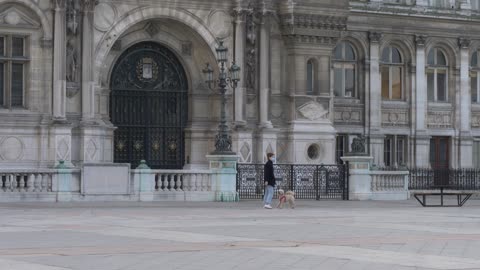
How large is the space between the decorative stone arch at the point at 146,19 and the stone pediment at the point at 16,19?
2604 millimetres

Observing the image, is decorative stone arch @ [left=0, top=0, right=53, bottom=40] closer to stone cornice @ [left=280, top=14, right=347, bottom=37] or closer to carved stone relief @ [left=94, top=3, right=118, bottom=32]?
carved stone relief @ [left=94, top=3, right=118, bottom=32]

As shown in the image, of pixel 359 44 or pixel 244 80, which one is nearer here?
pixel 244 80

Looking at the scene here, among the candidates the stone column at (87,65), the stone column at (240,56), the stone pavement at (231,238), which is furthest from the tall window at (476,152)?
the stone pavement at (231,238)

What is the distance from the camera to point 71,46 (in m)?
46.8

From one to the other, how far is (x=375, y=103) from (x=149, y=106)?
11.9m

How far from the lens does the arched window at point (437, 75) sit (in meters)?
59.7

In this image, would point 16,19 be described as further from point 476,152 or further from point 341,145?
point 476,152

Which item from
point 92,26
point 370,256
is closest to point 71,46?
point 92,26

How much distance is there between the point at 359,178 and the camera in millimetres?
46625

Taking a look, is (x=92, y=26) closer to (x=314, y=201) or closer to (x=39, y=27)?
(x=39, y=27)

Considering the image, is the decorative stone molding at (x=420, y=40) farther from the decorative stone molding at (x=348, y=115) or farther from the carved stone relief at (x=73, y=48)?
the carved stone relief at (x=73, y=48)

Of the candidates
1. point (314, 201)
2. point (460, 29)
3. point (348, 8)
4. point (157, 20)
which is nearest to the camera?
point (314, 201)

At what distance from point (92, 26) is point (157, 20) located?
332 centimetres

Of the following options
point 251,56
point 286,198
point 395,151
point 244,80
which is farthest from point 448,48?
point 286,198
